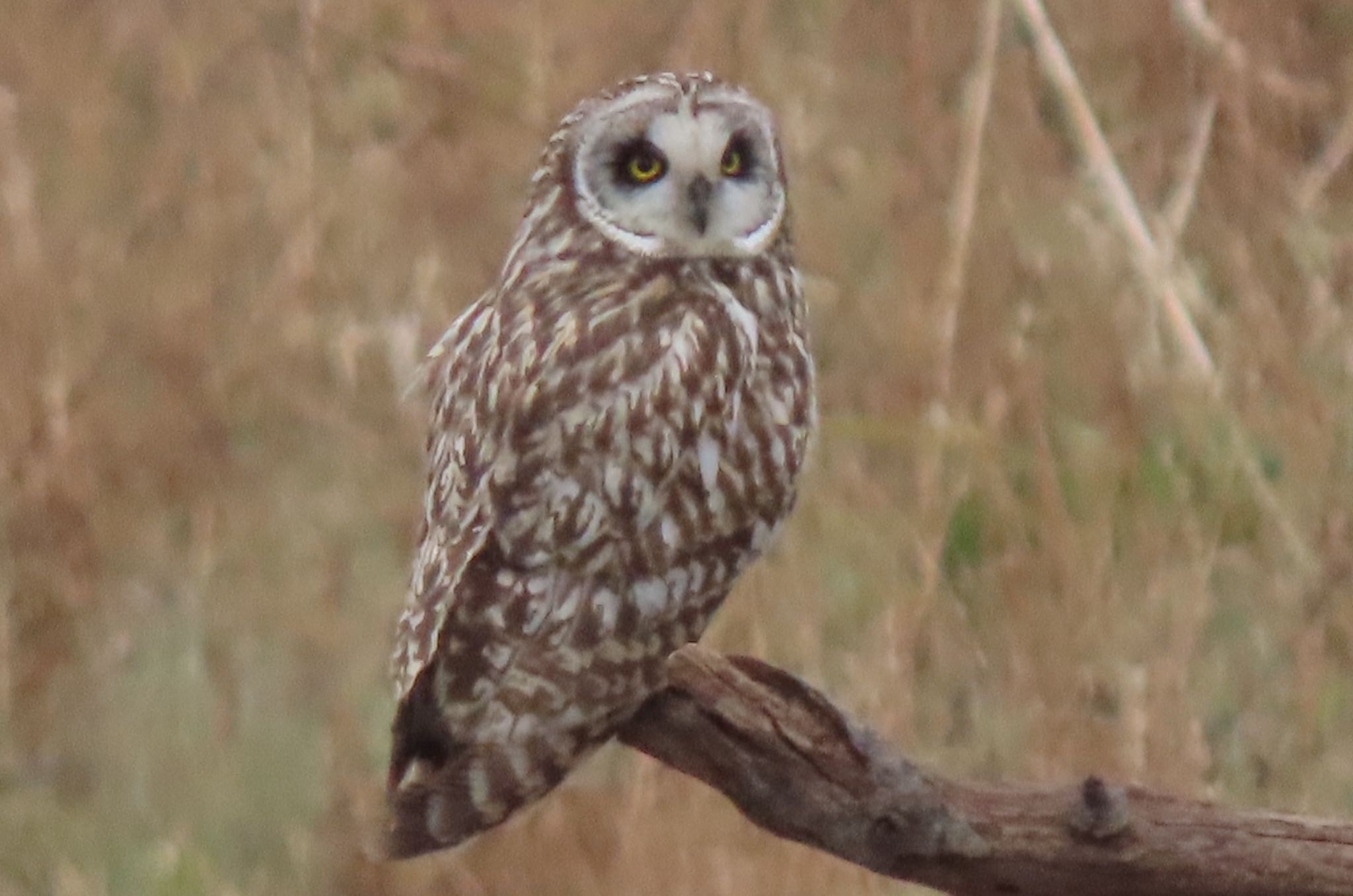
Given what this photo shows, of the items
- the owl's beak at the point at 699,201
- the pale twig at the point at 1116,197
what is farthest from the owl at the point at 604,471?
the pale twig at the point at 1116,197

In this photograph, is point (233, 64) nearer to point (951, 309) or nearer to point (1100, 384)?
point (951, 309)

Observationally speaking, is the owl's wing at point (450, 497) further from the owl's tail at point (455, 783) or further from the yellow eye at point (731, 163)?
the yellow eye at point (731, 163)

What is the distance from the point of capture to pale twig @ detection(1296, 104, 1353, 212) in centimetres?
202

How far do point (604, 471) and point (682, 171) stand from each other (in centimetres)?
22

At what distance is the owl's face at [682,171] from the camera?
3.96 ft

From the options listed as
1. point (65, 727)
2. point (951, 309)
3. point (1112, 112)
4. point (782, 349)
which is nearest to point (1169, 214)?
point (1112, 112)

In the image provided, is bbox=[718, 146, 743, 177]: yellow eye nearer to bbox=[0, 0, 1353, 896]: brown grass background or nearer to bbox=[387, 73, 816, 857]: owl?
bbox=[387, 73, 816, 857]: owl

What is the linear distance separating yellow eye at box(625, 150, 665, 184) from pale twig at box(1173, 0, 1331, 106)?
938mm

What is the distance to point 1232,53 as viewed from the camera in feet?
6.27

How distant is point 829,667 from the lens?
190 cm

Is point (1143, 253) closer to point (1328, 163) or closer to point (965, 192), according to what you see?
point (965, 192)

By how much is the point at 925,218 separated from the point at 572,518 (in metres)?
0.89

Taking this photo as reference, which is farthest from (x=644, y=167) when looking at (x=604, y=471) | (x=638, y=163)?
(x=604, y=471)

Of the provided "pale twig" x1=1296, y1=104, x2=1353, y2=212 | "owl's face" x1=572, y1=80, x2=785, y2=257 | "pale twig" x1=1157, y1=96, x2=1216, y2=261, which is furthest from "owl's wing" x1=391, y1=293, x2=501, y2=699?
"pale twig" x1=1296, y1=104, x2=1353, y2=212
